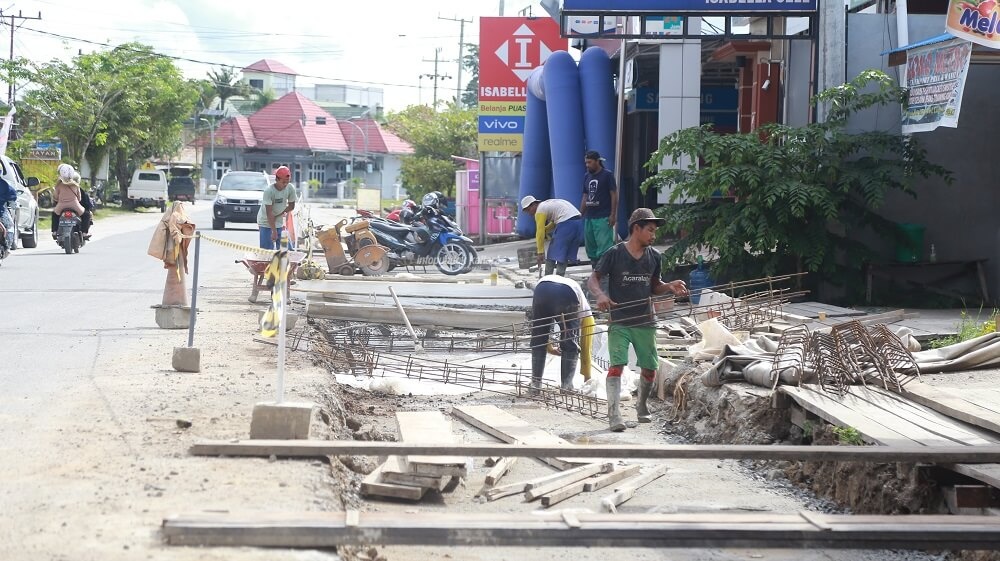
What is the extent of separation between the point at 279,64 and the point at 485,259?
11172 centimetres

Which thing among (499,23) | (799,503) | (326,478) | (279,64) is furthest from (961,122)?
(279,64)

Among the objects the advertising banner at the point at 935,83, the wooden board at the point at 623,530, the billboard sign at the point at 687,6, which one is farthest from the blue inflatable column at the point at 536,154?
the wooden board at the point at 623,530

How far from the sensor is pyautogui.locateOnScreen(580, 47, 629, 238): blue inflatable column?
21.6 meters

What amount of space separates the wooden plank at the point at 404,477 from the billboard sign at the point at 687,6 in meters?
9.94

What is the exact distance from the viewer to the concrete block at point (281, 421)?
6.63 m

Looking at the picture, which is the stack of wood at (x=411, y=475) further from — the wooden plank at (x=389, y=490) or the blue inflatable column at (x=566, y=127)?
the blue inflatable column at (x=566, y=127)

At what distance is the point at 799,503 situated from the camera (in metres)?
7.78

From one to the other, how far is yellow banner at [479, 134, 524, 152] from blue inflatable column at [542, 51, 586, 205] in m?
6.66

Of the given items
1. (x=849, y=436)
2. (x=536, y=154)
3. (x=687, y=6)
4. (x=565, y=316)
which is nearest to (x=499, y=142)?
(x=536, y=154)

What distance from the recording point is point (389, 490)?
6777 millimetres

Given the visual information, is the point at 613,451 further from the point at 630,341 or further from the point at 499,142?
the point at 499,142

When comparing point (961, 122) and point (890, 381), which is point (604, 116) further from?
point (890, 381)

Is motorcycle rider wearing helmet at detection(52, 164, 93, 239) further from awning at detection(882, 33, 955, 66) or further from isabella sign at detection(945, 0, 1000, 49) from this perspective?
isabella sign at detection(945, 0, 1000, 49)

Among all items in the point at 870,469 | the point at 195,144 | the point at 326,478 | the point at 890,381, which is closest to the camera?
the point at 326,478
